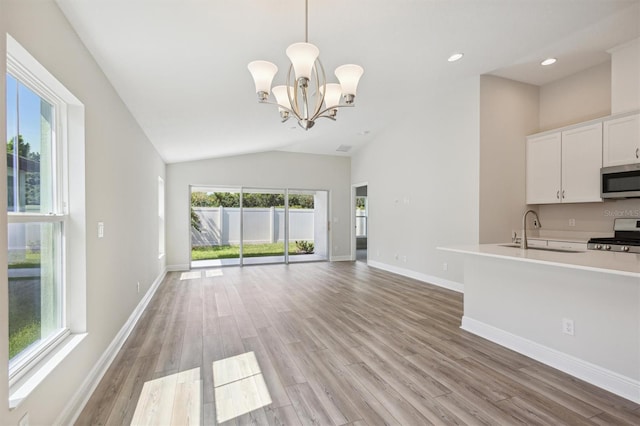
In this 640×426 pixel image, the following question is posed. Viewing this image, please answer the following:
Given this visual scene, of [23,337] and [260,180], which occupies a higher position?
[260,180]

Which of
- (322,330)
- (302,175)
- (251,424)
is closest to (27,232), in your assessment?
(251,424)

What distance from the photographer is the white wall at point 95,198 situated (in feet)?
4.49

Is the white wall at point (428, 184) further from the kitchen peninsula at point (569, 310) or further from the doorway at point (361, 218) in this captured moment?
the kitchen peninsula at point (569, 310)

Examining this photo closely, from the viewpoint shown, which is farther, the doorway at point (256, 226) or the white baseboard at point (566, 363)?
the doorway at point (256, 226)

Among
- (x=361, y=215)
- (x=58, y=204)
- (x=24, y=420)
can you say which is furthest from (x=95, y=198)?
(x=361, y=215)

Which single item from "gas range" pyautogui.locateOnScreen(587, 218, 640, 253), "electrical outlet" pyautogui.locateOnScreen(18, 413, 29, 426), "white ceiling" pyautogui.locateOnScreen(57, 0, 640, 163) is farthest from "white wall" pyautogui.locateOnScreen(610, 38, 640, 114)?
"electrical outlet" pyautogui.locateOnScreen(18, 413, 29, 426)

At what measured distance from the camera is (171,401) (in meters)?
2.03

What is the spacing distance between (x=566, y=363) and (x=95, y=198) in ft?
13.1

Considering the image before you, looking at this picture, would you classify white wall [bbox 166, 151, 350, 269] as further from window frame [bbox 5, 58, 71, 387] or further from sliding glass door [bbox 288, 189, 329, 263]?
window frame [bbox 5, 58, 71, 387]

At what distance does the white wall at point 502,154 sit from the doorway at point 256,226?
14.4ft

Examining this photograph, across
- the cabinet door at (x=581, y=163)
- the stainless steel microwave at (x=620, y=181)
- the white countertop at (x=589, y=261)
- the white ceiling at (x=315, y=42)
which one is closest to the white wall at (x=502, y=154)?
the white ceiling at (x=315, y=42)

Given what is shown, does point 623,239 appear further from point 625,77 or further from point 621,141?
point 625,77

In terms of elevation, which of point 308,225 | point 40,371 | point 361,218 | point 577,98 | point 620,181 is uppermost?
point 577,98

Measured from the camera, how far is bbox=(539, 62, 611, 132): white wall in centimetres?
415
